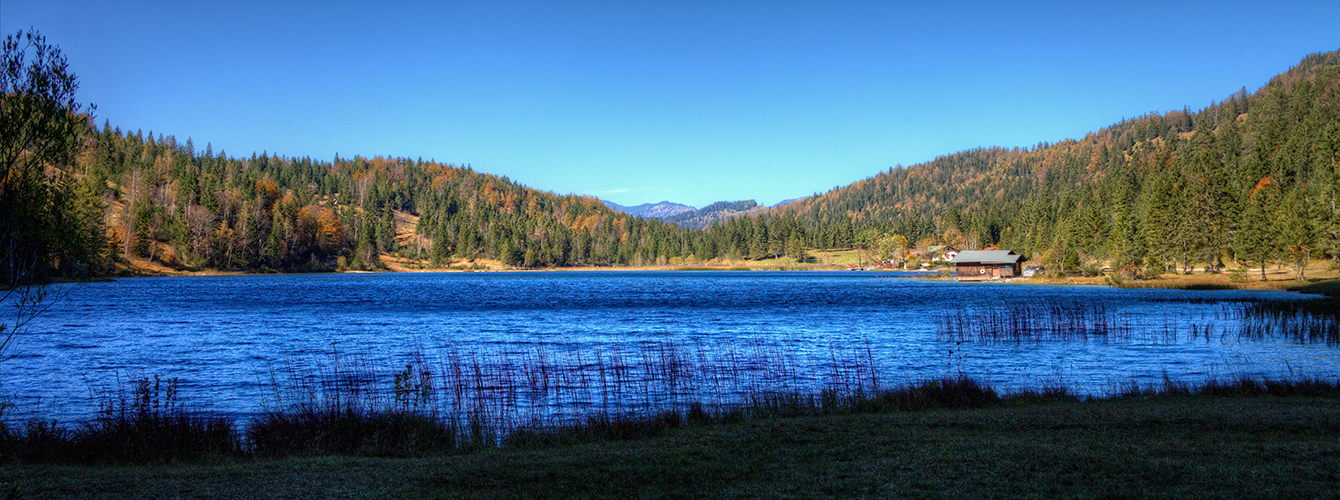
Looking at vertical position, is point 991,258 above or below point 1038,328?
above

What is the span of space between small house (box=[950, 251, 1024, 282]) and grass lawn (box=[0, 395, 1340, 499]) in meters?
111

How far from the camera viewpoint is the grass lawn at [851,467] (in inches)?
334

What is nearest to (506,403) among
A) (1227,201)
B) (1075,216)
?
(1227,201)

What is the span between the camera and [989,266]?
387 feet

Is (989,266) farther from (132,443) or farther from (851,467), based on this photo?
(132,443)

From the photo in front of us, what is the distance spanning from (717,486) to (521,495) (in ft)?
7.57

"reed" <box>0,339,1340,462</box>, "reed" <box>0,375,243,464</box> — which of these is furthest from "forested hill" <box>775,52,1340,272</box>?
"reed" <box>0,375,243,464</box>

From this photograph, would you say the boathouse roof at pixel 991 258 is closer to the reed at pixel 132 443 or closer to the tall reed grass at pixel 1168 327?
the tall reed grass at pixel 1168 327

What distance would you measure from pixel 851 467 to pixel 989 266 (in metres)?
119

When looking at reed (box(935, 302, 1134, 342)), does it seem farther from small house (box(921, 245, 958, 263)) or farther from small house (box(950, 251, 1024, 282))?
small house (box(921, 245, 958, 263))

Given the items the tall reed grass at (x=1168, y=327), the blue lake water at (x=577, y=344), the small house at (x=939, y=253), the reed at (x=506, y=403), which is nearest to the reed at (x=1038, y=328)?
the tall reed grass at (x=1168, y=327)

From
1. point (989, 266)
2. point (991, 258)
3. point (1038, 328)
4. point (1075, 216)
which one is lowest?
point (1038, 328)

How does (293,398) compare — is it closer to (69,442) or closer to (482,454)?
(69,442)

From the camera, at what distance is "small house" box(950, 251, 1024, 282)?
382ft
